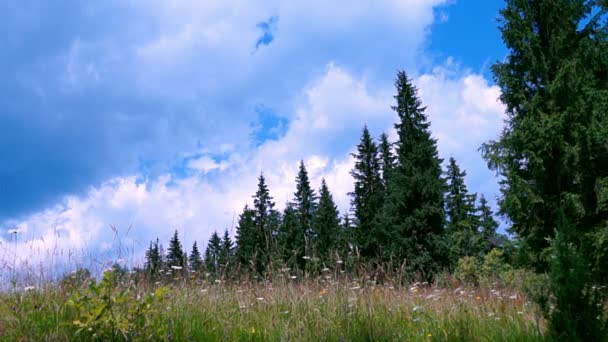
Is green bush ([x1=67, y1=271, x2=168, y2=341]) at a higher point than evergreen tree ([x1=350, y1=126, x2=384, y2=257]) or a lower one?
lower

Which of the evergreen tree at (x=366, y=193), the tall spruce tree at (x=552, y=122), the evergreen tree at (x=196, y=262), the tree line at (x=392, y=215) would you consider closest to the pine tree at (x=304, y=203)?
the tree line at (x=392, y=215)

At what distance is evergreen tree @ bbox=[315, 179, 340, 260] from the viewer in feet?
131

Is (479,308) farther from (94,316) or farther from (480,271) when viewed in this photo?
(480,271)

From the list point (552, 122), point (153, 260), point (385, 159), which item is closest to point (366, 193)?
point (385, 159)

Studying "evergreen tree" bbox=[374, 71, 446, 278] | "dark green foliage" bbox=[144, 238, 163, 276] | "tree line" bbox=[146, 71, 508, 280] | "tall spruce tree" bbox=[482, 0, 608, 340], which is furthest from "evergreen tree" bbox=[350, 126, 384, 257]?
"dark green foliage" bbox=[144, 238, 163, 276]

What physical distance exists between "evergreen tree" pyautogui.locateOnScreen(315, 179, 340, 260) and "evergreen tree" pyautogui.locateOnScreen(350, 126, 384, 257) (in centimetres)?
542

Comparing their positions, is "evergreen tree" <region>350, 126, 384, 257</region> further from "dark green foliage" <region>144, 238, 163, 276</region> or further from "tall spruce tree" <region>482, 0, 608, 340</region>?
"dark green foliage" <region>144, 238, 163, 276</region>

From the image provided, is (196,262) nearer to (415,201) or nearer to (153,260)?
(153,260)

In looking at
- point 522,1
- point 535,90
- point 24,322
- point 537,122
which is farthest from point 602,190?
point 24,322

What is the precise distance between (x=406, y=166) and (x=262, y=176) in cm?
2244

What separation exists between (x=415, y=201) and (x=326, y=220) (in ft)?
54.7

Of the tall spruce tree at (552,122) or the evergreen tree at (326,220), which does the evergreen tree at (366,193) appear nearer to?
the evergreen tree at (326,220)

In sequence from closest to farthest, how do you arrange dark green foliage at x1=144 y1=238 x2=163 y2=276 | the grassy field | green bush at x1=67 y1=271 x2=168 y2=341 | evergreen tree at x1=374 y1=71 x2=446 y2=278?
green bush at x1=67 y1=271 x2=168 y2=341, the grassy field, dark green foliage at x1=144 y1=238 x2=163 y2=276, evergreen tree at x1=374 y1=71 x2=446 y2=278

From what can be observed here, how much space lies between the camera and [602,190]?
42.6 feet
